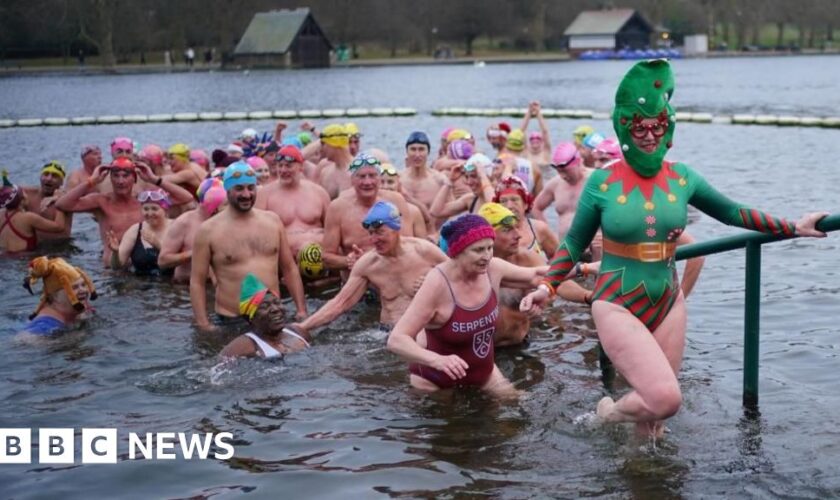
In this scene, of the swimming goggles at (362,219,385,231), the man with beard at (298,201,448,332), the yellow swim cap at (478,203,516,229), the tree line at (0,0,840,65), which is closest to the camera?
the yellow swim cap at (478,203,516,229)

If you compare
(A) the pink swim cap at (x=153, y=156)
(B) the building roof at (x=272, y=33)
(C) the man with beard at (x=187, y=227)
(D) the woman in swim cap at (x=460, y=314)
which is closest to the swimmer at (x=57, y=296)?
(C) the man with beard at (x=187, y=227)

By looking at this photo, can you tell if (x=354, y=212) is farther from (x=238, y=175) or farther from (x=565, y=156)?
(x=565, y=156)

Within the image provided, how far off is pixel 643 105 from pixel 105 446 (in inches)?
160

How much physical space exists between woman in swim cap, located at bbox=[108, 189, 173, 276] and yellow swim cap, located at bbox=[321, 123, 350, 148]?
200 centimetres

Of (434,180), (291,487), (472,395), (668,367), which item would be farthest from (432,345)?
(434,180)

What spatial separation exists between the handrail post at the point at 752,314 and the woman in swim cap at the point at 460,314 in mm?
1373

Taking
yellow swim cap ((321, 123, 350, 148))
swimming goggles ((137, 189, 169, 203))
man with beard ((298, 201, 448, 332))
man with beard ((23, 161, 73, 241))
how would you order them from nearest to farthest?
man with beard ((298, 201, 448, 332)), swimming goggles ((137, 189, 169, 203)), yellow swim cap ((321, 123, 350, 148)), man with beard ((23, 161, 73, 241))

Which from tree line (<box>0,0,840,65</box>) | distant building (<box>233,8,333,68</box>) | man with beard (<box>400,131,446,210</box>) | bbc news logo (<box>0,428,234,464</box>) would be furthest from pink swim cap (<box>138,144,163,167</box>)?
distant building (<box>233,8,333,68</box>)

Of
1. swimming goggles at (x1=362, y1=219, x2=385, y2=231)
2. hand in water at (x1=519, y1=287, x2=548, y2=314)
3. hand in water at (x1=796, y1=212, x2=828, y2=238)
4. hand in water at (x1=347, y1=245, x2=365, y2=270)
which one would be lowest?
hand in water at (x1=347, y1=245, x2=365, y2=270)

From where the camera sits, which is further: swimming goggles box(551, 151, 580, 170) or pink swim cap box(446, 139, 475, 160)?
pink swim cap box(446, 139, 475, 160)

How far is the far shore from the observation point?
250 ft

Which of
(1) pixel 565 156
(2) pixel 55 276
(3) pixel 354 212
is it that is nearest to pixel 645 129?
(3) pixel 354 212

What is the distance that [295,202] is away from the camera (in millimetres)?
12453

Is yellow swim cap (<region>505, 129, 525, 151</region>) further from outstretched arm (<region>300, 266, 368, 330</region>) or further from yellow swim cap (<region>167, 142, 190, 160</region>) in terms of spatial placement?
outstretched arm (<region>300, 266, 368, 330</region>)
